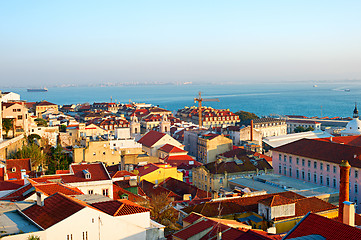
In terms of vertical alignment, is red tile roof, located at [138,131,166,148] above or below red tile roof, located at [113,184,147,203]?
below

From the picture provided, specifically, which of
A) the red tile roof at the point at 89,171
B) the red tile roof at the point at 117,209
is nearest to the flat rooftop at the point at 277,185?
the red tile roof at the point at 89,171

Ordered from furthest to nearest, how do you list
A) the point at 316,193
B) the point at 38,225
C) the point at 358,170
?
the point at 358,170
the point at 316,193
the point at 38,225

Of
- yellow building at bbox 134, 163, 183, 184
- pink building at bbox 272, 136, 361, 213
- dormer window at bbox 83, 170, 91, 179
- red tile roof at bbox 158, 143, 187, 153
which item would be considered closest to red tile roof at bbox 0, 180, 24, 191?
dormer window at bbox 83, 170, 91, 179

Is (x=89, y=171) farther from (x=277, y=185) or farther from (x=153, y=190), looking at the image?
(x=277, y=185)

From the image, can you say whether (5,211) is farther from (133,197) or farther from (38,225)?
(133,197)

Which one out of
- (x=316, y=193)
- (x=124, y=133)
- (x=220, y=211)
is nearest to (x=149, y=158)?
(x=124, y=133)

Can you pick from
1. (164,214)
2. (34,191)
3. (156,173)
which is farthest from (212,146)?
(34,191)

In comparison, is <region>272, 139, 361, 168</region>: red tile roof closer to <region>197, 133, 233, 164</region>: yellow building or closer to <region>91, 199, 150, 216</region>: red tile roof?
<region>197, 133, 233, 164</region>: yellow building
